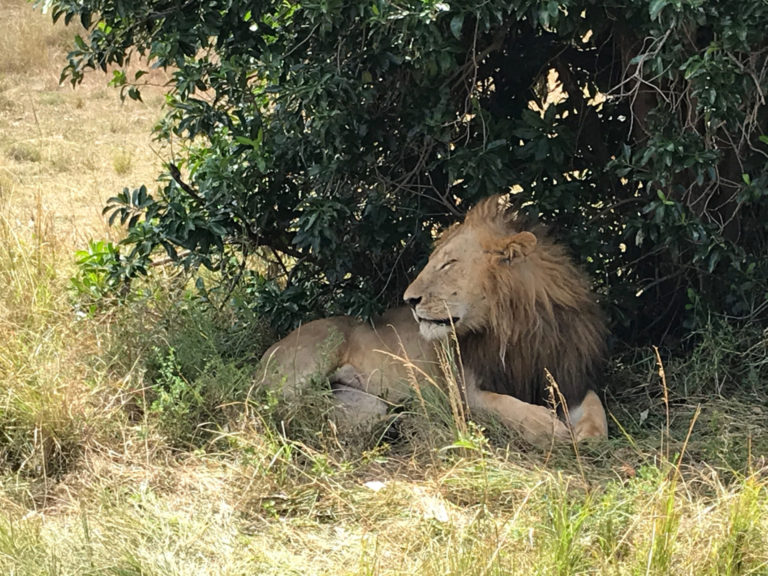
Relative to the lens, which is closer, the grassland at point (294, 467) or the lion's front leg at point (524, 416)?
the grassland at point (294, 467)

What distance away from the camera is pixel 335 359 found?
4605 mm

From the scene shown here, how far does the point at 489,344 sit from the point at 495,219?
0.54 metres

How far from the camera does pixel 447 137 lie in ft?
14.5

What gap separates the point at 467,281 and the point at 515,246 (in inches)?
9.5

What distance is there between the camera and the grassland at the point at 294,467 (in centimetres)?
301

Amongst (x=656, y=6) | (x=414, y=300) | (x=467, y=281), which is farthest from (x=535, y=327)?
(x=656, y=6)

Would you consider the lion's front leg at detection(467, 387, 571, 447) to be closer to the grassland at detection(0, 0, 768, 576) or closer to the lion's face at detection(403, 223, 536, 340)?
the grassland at detection(0, 0, 768, 576)

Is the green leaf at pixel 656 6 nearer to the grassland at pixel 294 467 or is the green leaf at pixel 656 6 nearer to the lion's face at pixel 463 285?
the lion's face at pixel 463 285

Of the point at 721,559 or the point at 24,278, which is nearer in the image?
the point at 721,559

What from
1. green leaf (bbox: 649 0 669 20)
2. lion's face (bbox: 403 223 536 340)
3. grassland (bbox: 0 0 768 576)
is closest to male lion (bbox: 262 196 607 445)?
lion's face (bbox: 403 223 536 340)

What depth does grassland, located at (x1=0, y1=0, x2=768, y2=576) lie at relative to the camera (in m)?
3.01

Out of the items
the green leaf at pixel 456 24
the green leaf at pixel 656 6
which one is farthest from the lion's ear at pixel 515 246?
the green leaf at pixel 656 6

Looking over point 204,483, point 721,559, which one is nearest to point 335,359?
point 204,483

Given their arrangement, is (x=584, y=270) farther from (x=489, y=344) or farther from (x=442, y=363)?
(x=442, y=363)
